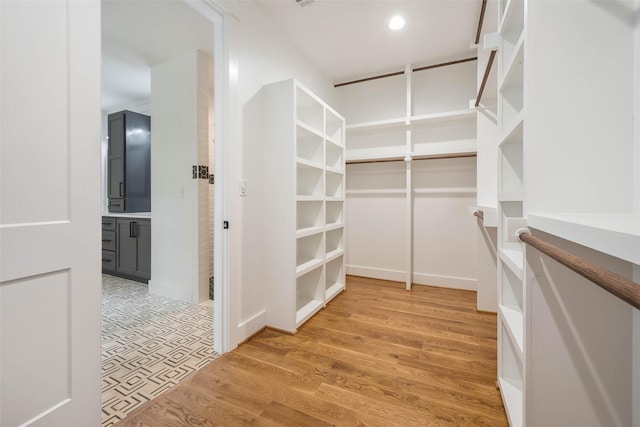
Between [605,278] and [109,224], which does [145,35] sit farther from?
[605,278]

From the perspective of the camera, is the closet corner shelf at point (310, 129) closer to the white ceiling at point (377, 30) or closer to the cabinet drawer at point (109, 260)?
the white ceiling at point (377, 30)

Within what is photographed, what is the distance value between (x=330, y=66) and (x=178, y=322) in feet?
10.3

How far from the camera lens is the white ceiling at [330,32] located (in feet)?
6.92

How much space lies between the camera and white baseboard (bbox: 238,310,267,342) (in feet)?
6.28

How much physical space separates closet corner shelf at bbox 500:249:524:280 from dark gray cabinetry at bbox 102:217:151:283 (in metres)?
3.50

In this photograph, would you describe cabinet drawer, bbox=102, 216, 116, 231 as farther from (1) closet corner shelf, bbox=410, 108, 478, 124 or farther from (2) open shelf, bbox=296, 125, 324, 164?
(1) closet corner shelf, bbox=410, 108, 478, 124

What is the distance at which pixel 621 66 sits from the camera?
0.81 m

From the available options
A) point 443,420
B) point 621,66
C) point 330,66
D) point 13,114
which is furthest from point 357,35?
point 443,420

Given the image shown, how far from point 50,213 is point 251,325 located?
1427 millimetres

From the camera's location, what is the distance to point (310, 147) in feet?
8.76

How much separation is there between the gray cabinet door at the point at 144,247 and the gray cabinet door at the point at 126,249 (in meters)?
0.08

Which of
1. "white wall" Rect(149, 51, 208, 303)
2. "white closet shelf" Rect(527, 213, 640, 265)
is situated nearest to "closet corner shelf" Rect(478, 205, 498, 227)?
"white closet shelf" Rect(527, 213, 640, 265)

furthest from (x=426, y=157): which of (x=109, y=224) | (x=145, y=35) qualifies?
(x=109, y=224)

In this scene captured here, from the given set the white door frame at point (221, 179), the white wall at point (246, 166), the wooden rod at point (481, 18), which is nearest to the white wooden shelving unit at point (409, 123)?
the wooden rod at point (481, 18)
